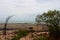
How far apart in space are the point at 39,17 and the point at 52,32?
392 cm

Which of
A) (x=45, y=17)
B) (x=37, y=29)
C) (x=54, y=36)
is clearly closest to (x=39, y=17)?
(x=45, y=17)

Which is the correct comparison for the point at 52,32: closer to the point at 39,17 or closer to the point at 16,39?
the point at 39,17

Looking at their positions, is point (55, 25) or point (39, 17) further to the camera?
point (39, 17)

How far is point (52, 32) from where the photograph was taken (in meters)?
25.7

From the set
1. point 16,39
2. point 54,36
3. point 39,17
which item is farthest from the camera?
point 39,17

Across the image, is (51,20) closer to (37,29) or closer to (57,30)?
(57,30)

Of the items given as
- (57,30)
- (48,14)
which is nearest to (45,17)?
(48,14)

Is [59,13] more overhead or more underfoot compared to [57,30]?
more overhead

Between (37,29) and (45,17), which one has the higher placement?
(45,17)

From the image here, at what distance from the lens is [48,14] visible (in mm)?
28031

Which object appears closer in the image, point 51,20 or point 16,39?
point 16,39

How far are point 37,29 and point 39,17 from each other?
566 inches

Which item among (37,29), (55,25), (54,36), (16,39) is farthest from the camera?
(37,29)

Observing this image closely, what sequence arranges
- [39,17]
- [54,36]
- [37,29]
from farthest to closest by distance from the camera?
[37,29]
[39,17]
[54,36]
